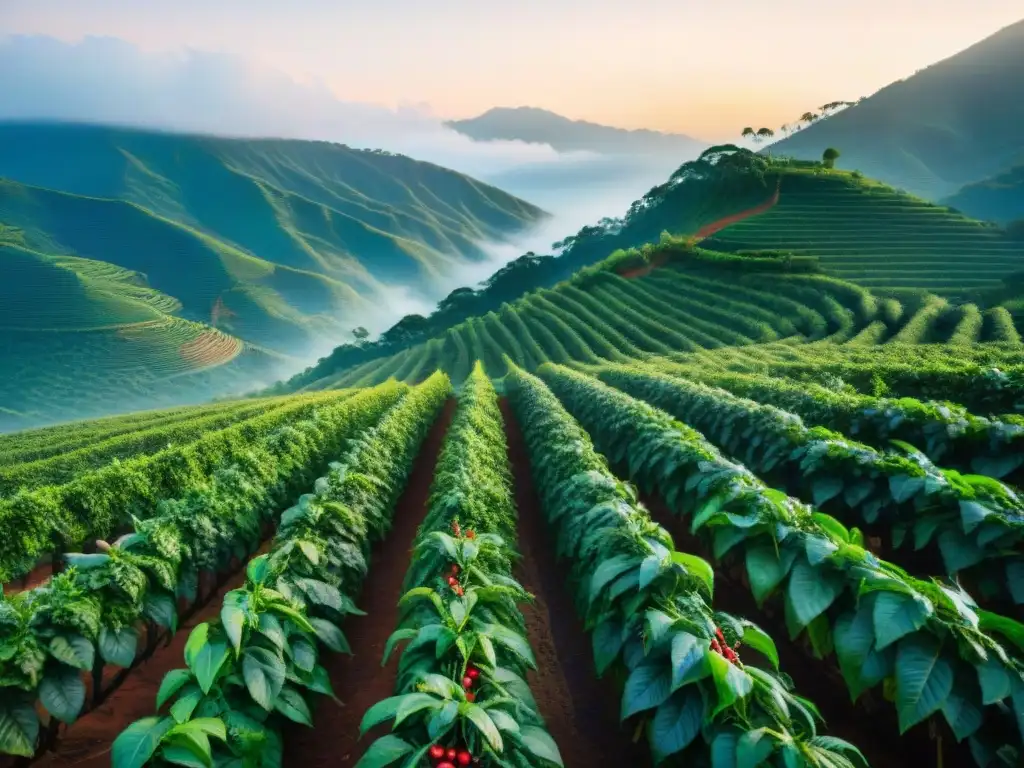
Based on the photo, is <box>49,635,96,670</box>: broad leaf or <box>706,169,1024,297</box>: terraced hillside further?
<box>706,169,1024,297</box>: terraced hillside

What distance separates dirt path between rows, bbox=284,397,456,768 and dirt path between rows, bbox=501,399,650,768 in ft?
5.01

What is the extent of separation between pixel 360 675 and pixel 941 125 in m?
192

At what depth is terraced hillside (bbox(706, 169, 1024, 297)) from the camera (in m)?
45.1

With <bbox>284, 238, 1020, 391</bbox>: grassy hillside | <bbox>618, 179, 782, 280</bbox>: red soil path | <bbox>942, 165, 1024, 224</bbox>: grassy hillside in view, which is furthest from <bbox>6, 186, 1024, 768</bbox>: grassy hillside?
<bbox>942, 165, 1024, 224</bbox>: grassy hillside

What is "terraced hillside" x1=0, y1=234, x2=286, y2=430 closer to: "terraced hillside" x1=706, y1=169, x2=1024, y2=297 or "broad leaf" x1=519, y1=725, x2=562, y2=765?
"terraced hillside" x1=706, y1=169, x2=1024, y2=297

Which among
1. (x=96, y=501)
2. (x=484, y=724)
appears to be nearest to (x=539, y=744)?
(x=484, y=724)

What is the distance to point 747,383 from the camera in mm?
13047

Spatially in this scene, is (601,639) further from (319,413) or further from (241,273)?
(241,273)

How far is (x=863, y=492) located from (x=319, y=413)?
36.6 feet

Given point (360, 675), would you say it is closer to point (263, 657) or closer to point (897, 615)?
point (263, 657)

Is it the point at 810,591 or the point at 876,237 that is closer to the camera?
the point at 810,591

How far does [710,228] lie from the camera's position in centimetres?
6347

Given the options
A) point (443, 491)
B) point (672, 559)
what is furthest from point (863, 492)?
point (443, 491)

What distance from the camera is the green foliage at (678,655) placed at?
107 inches
